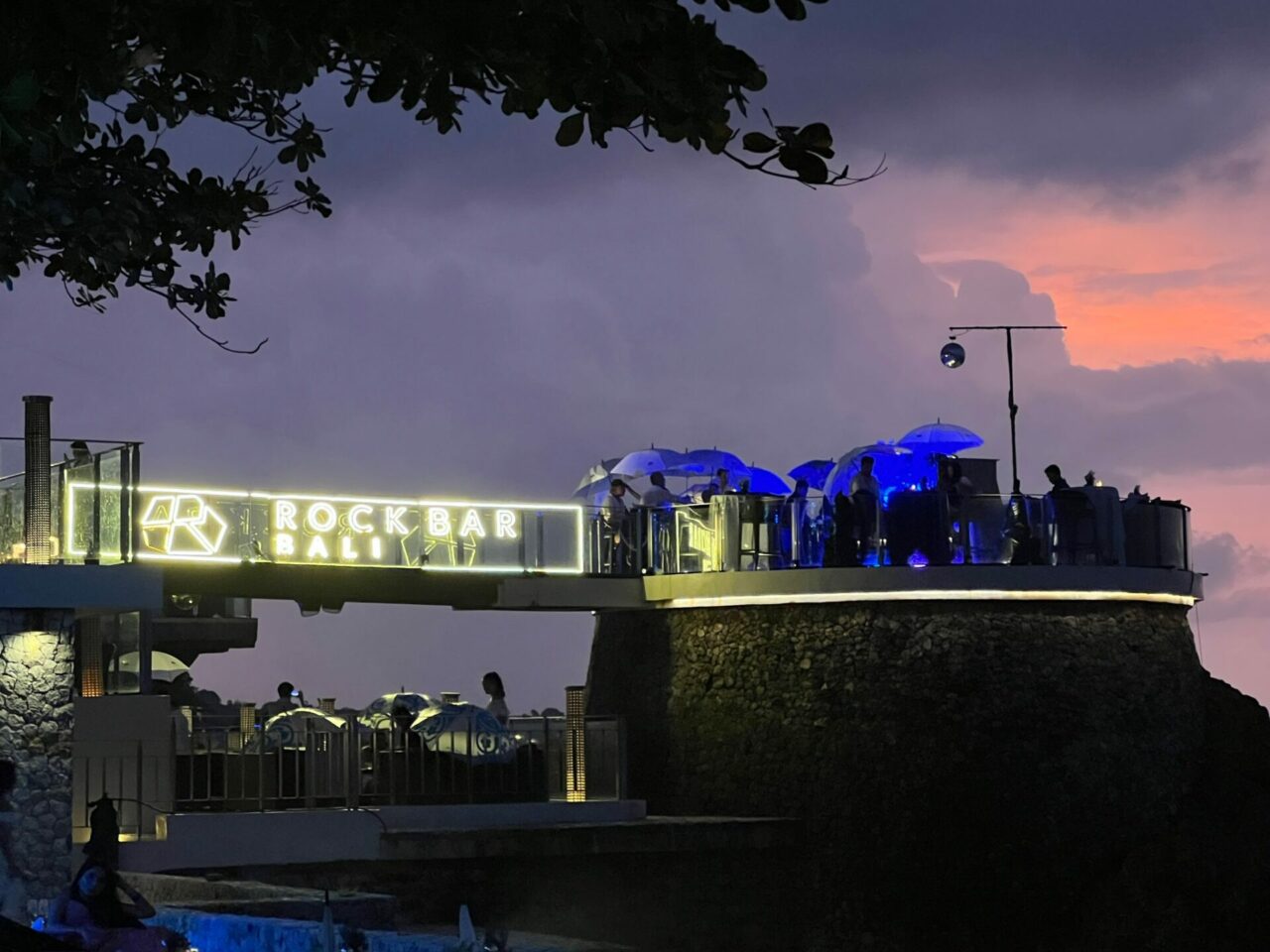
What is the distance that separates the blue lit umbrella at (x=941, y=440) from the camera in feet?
88.3

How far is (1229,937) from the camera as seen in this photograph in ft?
79.6

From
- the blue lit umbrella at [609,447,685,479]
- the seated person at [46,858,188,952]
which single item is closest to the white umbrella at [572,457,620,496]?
the blue lit umbrella at [609,447,685,479]

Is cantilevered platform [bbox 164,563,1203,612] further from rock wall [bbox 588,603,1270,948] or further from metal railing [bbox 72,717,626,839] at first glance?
metal railing [bbox 72,717,626,839]

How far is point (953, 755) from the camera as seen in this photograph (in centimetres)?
2445

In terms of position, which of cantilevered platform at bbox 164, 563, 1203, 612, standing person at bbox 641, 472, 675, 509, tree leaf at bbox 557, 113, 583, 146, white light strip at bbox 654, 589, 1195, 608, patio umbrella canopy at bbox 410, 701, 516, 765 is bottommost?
patio umbrella canopy at bbox 410, 701, 516, 765

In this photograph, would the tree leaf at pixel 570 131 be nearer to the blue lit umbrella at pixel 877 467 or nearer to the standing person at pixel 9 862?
the standing person at pixel 9 862

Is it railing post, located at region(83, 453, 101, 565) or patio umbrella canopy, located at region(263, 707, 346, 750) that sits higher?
railing post, located at region(83, 453, 101, 565)

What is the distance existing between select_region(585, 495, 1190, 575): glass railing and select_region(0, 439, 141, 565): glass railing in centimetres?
753

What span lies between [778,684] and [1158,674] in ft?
15.1

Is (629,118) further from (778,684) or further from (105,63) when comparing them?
(778,684)

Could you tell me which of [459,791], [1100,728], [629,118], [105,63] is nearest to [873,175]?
[629,118]

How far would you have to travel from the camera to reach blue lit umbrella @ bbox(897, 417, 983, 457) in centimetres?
2691

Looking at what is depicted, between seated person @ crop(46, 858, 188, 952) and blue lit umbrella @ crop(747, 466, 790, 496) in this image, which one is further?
blue lit umbrella @ crop(747, 466, 790, 496)

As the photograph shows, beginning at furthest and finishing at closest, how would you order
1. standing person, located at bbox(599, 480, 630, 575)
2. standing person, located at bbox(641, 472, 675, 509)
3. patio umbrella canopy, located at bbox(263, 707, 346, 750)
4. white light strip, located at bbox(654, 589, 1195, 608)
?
1. standing person, located at bbox(641, 472, 675, 509)
2. standing person, located at bbox(599, 480, 630, 575)
3. white light strip, located at bbox(654, 589, 1195, 608)
4. patio umbrella canopy, located at bbox(263, 707, 346, 750)
